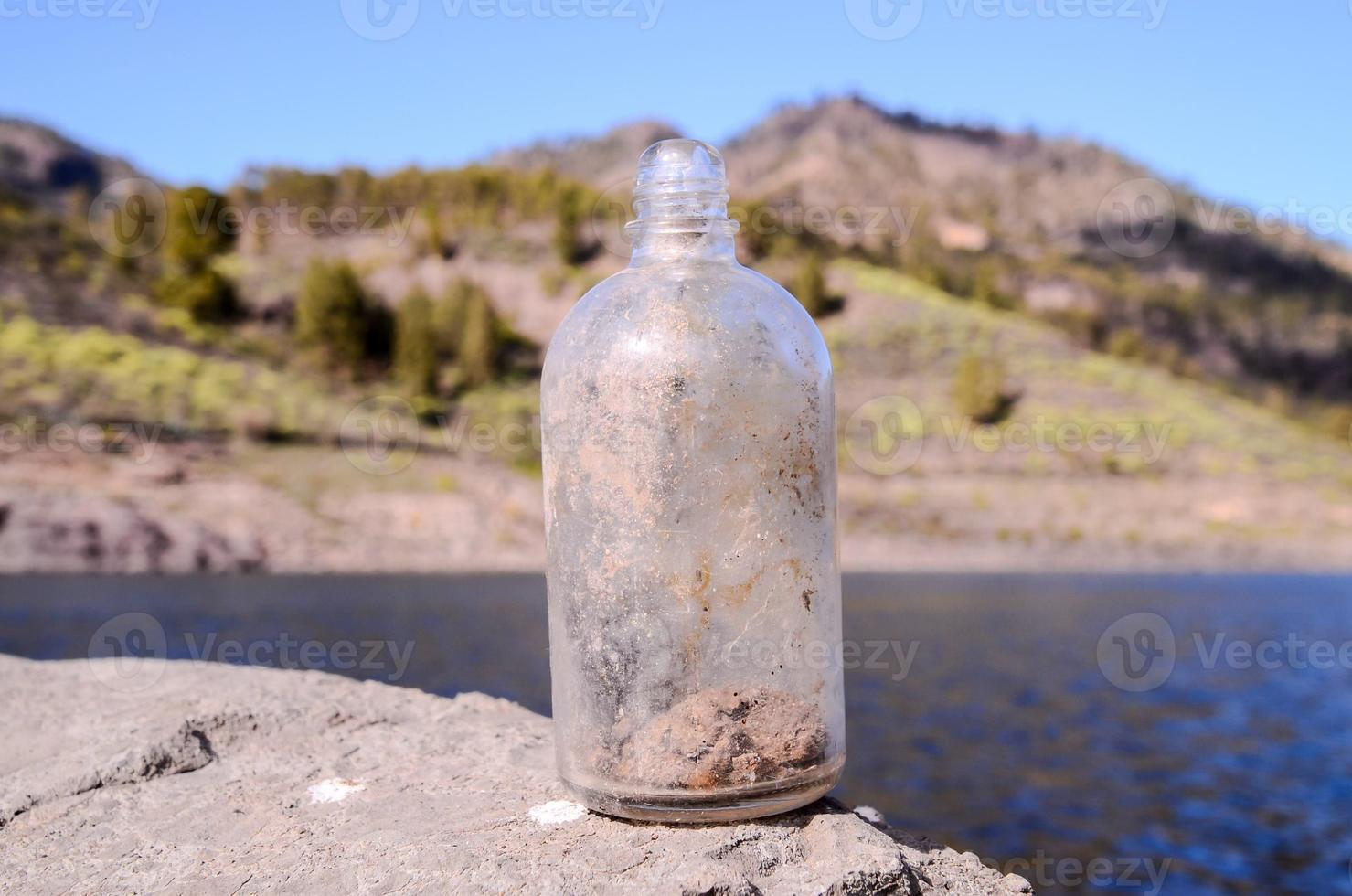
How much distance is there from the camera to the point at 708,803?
2.55 meters

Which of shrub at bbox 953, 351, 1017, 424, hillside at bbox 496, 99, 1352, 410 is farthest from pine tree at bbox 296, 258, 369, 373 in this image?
shrub at bbox 953, 351, 1017, 424

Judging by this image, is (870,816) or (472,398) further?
(472,398)

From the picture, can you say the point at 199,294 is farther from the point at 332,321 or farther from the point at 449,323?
the point at 449,323

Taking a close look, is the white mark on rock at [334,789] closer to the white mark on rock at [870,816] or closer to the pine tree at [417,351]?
the white mark on rock at [870,816]

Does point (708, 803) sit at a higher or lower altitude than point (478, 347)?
lower

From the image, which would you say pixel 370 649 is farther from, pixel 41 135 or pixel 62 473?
pixel 41 135

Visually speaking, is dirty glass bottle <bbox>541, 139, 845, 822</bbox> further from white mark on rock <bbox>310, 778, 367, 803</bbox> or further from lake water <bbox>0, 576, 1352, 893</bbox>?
lake water <bbox>0, 576, 1352, 893</bbox>

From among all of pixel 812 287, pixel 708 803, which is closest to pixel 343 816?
pixel 708 803

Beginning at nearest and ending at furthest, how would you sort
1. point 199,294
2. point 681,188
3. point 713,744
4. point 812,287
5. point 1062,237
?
point 713,744 < point 681,188 < point 199,294 < point 812,287 < point 1062,237

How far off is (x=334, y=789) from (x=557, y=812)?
0.63 meters

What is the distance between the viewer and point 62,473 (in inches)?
1163

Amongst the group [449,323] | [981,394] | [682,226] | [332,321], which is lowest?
[981,394]

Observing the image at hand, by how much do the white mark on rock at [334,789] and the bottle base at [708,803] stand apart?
0.68m

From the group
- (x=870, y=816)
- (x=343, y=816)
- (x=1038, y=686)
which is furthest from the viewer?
(x=1038, y=686)
